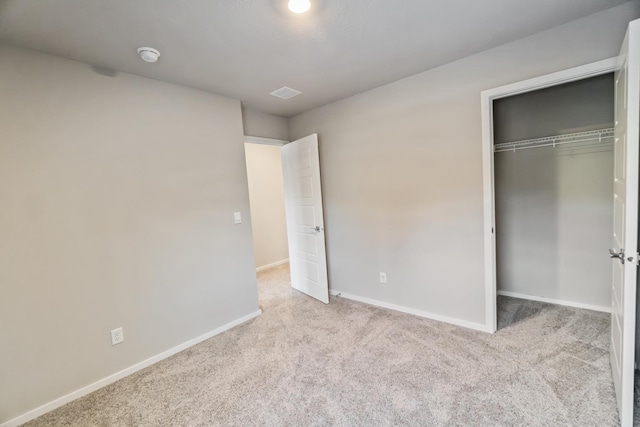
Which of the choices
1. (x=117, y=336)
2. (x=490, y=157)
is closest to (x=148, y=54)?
(x=117, y=336)

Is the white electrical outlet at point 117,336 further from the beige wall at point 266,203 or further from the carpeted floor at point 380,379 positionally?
the beige wall at point 266,203

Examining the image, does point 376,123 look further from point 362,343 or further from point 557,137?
point 362,343

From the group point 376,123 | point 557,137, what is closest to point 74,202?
point 376,123

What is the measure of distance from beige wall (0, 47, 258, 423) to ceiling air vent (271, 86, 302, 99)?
55 centimetres

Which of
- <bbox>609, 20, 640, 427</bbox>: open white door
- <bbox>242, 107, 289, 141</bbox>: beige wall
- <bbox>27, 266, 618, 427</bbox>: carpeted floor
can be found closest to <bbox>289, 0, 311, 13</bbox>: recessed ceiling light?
<bbox>609, 20, 640, 427</bbox>: open white door

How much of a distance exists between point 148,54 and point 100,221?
131 centimetres

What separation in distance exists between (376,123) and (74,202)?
2.79 metres

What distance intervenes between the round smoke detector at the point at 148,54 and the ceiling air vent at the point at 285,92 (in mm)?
1124

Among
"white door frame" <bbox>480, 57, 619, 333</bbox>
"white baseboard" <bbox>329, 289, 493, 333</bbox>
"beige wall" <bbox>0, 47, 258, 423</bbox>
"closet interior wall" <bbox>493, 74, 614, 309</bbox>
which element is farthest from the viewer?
"closet interior wall" <bbox>493, 74, 614, 309</bbox>

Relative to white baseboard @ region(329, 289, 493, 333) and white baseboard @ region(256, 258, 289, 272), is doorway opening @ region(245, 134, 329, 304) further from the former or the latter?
white baseboard @ region(256, 258, 289, 272)

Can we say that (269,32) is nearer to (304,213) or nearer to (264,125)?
(264,125)

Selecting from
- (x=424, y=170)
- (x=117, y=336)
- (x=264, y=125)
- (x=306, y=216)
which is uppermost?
(x=264, y=125)

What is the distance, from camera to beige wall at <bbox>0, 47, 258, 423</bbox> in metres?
1.80

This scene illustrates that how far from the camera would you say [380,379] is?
196 centimetres
